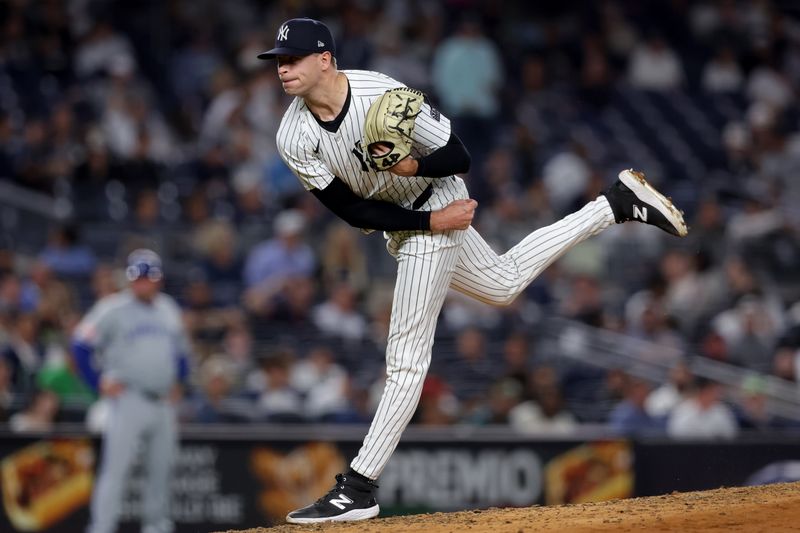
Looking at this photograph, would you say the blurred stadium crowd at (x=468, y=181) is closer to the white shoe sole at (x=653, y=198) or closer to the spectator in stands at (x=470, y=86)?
the spectator in stands at (x=470, y=86)

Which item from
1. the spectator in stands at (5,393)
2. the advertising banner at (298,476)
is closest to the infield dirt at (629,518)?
the advertising banner at (298,476)

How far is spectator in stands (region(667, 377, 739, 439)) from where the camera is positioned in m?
9.79

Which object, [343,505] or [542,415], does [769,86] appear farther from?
[343,505]

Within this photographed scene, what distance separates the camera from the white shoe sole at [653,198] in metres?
6.23

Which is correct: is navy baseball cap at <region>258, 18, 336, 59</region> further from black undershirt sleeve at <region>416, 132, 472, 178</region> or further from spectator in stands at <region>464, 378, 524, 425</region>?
spectator in stands at <region>464, 378, 524, 425</region>

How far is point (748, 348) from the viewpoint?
35.6ft

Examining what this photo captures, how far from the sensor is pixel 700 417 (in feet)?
32.2

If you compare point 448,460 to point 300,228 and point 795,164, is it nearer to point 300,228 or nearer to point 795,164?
point 300,228

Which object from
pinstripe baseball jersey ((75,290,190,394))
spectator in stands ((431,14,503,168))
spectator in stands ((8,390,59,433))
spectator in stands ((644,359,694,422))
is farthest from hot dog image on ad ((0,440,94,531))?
spectator in stands ((431,14,503,168))

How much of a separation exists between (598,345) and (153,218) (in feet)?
13.4

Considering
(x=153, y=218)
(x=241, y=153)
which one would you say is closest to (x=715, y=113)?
(x=241, y=153)

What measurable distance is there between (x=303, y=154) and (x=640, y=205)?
1683mm

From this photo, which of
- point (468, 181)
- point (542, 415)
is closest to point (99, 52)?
point (468, 181)

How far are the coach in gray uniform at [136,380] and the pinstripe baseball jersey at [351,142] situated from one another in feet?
12.3
